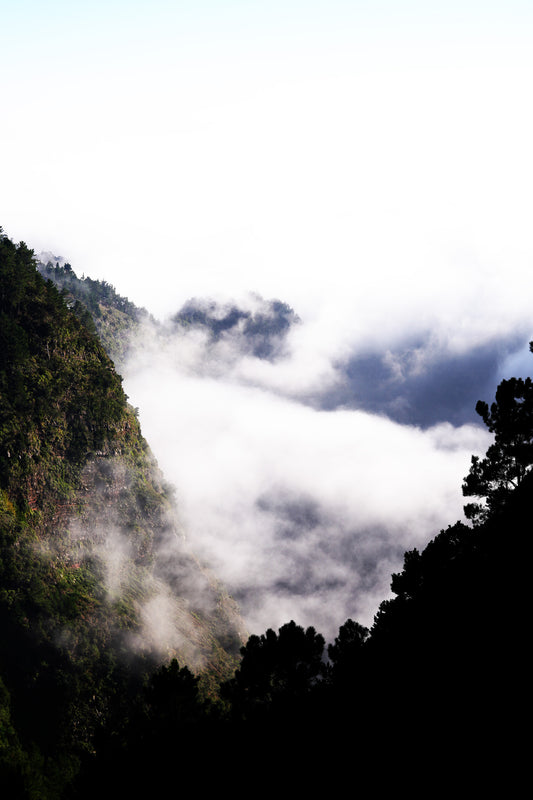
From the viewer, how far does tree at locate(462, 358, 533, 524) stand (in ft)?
128

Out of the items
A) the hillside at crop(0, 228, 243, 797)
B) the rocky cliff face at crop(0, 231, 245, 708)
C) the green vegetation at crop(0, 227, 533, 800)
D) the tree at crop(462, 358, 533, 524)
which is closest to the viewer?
the green vegetation at crop(0, 227, 533, 800)

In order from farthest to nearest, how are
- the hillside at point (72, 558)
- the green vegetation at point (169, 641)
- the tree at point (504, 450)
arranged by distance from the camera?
the hillside at point (72, 558)
the tree at point (504, 450)
the green vegetation at point (169, 641)

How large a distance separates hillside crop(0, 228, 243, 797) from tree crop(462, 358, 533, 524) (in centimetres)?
5620

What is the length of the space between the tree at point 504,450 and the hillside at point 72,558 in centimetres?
5620

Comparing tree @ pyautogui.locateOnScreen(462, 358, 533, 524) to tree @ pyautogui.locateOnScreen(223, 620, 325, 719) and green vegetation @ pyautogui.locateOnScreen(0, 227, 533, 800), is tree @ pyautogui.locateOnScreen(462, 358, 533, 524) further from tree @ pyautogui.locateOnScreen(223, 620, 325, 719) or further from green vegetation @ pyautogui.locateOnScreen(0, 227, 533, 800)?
tree @ pyautogui.locateOnScreen(223, 620, 325, 719)

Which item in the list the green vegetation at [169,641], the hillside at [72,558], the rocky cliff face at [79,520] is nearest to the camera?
the green vegetation at [169,641]

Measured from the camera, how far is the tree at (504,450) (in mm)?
39062

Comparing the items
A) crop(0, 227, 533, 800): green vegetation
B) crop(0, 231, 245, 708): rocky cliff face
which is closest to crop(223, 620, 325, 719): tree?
crop(0, 227, 533, 800): green vegetation

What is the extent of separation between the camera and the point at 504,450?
4025 centimetres

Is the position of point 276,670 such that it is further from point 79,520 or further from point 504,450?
point 79,520

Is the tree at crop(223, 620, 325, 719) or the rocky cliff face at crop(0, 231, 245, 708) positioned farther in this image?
the rocky cliff face at crop(0, 231, 245, 708)

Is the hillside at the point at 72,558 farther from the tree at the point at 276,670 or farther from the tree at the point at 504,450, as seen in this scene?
the tree at the point at 504,450

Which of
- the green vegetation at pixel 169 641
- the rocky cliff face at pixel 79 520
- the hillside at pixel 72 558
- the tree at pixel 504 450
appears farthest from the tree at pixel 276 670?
the rocky cliff face at pixel 79 520

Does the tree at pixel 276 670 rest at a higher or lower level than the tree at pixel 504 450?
lower
